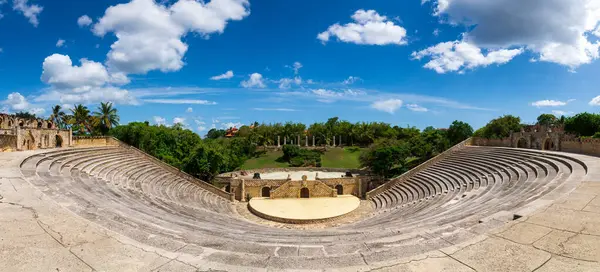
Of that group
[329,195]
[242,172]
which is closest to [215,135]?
[242,172]

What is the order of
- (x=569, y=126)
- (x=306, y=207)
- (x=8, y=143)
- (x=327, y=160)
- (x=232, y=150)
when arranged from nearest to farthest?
(x=8, y=143), (x=306, y=207), (x=232, y=150), (x=569, y=126), (x=327, y=160)

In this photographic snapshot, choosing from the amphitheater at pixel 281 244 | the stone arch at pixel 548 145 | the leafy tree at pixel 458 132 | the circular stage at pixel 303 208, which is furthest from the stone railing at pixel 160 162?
the leafy tree at pixel 458 132

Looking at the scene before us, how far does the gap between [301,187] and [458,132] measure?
35.9m

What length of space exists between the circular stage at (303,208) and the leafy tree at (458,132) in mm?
31584

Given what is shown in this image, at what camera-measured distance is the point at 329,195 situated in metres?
A: 34.3

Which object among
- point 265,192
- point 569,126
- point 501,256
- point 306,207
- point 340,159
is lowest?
point 306,207

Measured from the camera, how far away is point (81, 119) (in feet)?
140

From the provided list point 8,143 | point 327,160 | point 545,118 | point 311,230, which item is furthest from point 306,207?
point 545,118

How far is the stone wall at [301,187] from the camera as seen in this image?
33.5 meters

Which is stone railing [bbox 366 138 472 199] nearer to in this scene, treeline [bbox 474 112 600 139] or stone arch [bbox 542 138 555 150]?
stone arch [bbox 542 138 555 150]

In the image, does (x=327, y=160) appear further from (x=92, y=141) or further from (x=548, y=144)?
(x=92, y=141)

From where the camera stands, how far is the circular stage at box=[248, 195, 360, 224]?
23.8 m

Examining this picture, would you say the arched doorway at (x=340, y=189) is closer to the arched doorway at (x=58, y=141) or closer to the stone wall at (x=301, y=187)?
the stone wall at (x=301, y=187)

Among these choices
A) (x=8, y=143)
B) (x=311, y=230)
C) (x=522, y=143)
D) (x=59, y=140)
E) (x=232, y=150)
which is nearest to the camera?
(x=311, y=230)
